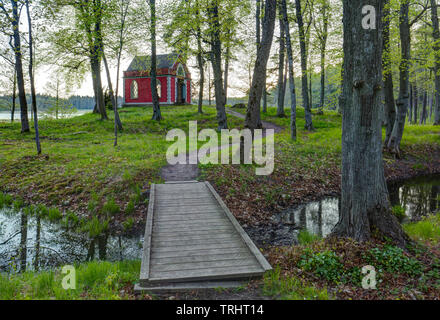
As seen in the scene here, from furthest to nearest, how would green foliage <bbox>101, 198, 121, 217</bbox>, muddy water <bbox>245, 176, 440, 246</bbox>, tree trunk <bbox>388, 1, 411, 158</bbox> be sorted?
tree trunk <bbox>388, 1, 411, 158</bbox>, green foliage <bbox>101, 198, 121, 217</bbox>, muddy water <bbox>245, 176, 440, 246</bbox>

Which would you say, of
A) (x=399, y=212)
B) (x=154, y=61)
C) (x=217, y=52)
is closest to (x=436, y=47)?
(x=217, y=52)

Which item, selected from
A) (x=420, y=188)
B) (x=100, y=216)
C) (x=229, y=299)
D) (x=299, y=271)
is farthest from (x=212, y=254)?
(x=420, y=188)

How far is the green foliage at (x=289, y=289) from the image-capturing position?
442 centimetres

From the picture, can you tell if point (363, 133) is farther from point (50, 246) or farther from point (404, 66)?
point (404, 66)

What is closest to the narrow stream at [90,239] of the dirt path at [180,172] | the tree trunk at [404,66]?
the dirt path at [180,172]

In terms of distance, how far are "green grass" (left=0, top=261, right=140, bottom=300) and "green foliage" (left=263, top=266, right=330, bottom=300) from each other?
2.25 m

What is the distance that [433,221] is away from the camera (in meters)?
8.00

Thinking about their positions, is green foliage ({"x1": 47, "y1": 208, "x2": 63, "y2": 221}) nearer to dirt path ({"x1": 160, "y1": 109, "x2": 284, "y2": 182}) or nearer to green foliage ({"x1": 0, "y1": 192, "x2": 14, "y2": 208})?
green foliage ({"x1": 0, "y1": 192, "x2": 14, "y2": 208})

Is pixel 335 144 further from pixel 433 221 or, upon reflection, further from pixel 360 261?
pixel 360 261

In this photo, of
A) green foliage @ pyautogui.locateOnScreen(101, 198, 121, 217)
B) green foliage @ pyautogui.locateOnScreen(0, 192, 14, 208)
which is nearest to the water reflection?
green foliage @ pyautogui.locateOnScreen(101, 198, 121, 217)

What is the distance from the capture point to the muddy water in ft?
26.5
